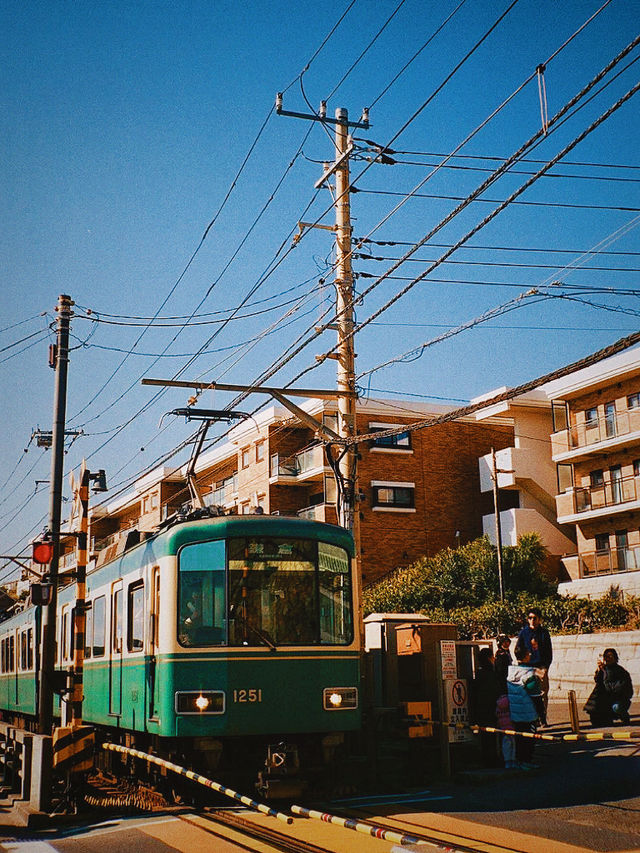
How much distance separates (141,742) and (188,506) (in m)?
3.19

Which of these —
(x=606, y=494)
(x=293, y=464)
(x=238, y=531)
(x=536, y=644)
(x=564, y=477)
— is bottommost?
(x=536, y=644)

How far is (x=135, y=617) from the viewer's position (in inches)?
476

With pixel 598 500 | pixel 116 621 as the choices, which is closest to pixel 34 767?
pixel 116 621

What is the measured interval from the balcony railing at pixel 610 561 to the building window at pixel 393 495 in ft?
24.6

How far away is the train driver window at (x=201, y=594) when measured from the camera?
10555 mm

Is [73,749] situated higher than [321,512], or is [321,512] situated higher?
[321,512]

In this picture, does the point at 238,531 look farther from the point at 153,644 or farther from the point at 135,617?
the point at 135,617

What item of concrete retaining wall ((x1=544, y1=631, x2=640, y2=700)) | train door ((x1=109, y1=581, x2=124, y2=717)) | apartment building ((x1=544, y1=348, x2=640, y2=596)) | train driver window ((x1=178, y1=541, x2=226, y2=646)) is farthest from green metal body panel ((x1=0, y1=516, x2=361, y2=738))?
apartment building ((x1=544, y1=348, x2=640, y2=596))

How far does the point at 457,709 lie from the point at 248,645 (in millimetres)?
3344

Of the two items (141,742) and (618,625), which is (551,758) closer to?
(141,742)

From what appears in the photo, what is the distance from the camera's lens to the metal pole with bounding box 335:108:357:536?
15180 mm

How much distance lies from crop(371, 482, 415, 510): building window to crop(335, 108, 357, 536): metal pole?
871 inches

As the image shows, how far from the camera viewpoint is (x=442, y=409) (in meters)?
39.7

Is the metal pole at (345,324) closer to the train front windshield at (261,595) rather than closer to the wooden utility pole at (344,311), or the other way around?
the wooden utility pole at (344,311)
